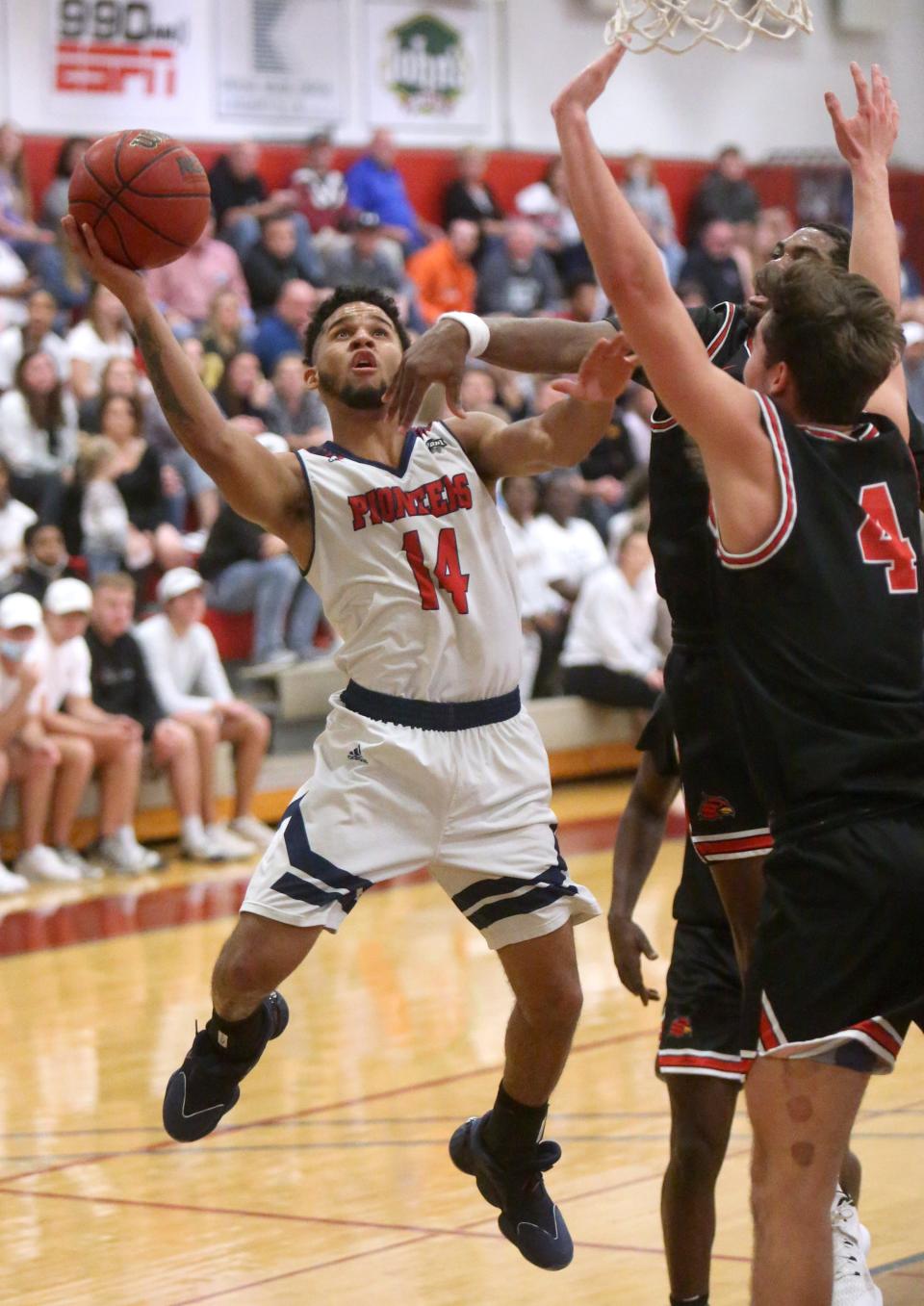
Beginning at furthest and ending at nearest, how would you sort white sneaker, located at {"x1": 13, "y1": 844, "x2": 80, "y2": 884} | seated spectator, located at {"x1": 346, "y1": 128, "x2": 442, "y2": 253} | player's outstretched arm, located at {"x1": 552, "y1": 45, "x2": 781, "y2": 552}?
1. seated spectator, located at {"x1": 346, "y1": 128, "x2": 442, "y2": 253}
2. white sneaker, located at {"x1": 13, "y1": 844, "x2": 80, "y2": 884}
3. player's outstretched arm, located at {"x1": 552, "y1": 45, "x2": 781, "y2": 552}

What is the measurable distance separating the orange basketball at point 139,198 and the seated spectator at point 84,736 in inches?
255

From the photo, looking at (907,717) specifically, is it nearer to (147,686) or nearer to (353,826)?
(353,826)

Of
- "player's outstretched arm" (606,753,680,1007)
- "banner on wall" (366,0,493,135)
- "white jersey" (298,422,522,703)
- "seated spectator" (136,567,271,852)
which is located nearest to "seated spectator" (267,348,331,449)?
"seated spectator" (136,567,271,852)

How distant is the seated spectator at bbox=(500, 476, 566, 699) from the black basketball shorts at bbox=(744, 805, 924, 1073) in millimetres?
10631

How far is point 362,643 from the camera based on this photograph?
4770 mm

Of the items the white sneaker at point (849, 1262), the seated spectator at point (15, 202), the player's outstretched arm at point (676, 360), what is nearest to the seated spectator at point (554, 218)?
the seated spectator at point (15, 202)

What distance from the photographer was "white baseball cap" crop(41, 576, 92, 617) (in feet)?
36.0

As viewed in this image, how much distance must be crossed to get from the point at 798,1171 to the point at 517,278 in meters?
14.9

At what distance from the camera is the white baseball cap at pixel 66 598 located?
1096 cm

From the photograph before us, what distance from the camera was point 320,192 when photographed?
17.1 metres

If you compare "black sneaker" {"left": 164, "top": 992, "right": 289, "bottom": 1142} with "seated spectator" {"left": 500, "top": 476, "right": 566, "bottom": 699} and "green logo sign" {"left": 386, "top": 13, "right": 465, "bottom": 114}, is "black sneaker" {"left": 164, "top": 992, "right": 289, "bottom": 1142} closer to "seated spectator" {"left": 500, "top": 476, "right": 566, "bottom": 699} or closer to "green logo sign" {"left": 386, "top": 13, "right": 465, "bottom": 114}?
"seated spectator" {"left": 500, "top": 476, "right": 566, "bottom": 699}

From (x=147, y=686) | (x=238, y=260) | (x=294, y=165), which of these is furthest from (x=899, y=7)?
(x=147, y=686)

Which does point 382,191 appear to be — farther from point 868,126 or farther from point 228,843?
point 868,126

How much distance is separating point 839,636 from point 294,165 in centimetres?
1532
